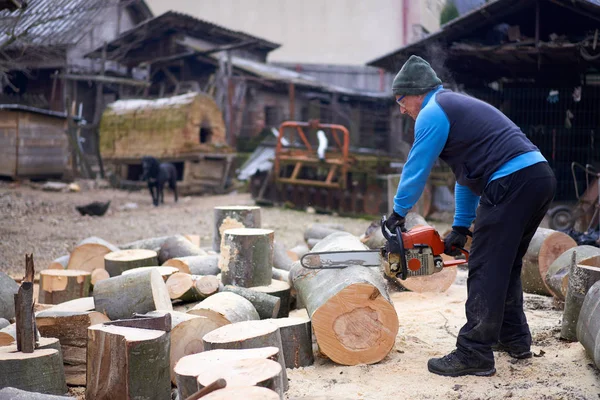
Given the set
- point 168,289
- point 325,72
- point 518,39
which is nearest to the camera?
point 168,289

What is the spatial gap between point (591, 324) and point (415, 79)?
170 centimetres

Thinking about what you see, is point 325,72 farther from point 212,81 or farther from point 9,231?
point 9,231

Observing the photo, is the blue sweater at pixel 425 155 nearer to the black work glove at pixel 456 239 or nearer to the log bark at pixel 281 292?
the black work glove at pixel 456 239

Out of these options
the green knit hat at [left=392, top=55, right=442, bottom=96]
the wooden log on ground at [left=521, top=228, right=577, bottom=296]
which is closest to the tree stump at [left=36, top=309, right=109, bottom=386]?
the green knit hat at [left=392, top=55, right=442, bottom=96]

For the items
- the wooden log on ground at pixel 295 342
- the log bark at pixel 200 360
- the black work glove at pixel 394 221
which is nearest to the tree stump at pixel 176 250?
the wooden log on ground at pixel 295 342

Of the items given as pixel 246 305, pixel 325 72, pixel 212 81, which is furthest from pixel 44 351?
pixel 325 72

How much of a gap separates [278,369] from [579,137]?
900cm

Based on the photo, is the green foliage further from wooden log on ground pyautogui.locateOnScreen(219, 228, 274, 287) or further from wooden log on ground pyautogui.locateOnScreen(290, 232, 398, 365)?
wooden log on ground pyautogui.locateOnScreen(290, 232, 398, 365)

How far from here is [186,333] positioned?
3699mm

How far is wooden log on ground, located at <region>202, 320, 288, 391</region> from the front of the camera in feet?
10.5

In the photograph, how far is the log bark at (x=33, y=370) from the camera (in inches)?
126

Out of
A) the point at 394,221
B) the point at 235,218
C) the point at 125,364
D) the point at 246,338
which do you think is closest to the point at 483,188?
the point at 394,221

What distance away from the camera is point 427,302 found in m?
5.17

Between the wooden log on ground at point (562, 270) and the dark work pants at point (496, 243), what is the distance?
4.02ft
